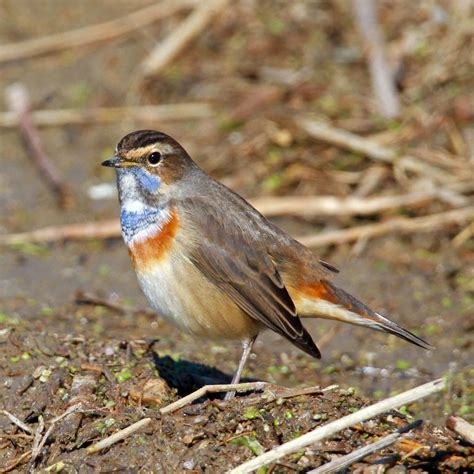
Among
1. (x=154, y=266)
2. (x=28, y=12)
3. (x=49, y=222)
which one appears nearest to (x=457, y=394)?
(x=154, y=266)

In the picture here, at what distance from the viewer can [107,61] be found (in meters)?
13.5

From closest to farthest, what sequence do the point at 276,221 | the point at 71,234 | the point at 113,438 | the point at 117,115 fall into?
the point at 113,438 → the point at 71,234 → the point at 276,221 → the point at 117,115

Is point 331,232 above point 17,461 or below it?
above

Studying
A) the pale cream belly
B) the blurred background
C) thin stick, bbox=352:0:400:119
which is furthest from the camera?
thin stick, bbox=352:0:400:119

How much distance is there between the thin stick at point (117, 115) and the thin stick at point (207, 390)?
21.8 ft

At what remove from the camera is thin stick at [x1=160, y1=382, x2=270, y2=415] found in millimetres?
5984

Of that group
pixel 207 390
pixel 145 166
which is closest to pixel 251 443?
pixel 207 390

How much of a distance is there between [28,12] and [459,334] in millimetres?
8137

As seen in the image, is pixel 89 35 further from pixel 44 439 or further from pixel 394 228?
pixel 44 439

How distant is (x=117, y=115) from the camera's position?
1259 cm

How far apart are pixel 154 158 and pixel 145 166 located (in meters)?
0.09

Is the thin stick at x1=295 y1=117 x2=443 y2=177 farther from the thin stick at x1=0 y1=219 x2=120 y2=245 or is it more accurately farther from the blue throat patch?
the blue throat patch

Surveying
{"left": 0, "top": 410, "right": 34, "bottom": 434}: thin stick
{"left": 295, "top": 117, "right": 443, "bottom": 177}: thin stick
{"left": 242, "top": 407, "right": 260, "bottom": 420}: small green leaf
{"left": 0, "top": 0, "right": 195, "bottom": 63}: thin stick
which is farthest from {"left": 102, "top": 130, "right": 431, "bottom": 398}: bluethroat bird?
{"left": 0, "top": 0, "right": 195, "bottom": 63}: thin stick

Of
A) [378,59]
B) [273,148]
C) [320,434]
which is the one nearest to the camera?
[320,434]
